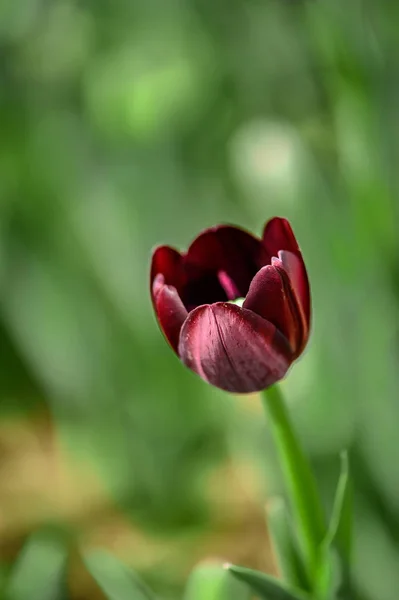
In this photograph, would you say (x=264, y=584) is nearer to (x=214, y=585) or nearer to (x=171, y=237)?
(x=214, y=585)

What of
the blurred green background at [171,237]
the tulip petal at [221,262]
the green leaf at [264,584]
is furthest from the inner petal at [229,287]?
the blurred green background at [171,237]

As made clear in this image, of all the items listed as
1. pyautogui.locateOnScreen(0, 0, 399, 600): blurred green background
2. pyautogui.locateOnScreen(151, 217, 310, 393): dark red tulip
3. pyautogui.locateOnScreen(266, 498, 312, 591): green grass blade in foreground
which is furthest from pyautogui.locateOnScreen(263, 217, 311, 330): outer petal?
pyautogui.locateOnScreen(0, 0, 399, 600): blurred green background

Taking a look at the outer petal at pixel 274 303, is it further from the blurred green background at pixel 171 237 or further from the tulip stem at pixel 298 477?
the blurred green background at pixel 171 237

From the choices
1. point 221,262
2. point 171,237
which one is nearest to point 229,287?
point 221,262

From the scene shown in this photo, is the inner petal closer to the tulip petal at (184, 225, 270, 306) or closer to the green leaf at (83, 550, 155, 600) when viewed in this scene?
the tulip petal at (184, 225, 270, 306)

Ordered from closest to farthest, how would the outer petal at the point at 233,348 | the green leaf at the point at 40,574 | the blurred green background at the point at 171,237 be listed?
the outer petal at the point at 233,348, the green leaf at the point at 40,574, the blurred green background at the point at 171,237

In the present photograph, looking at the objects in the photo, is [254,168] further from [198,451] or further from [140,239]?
[198,451]
